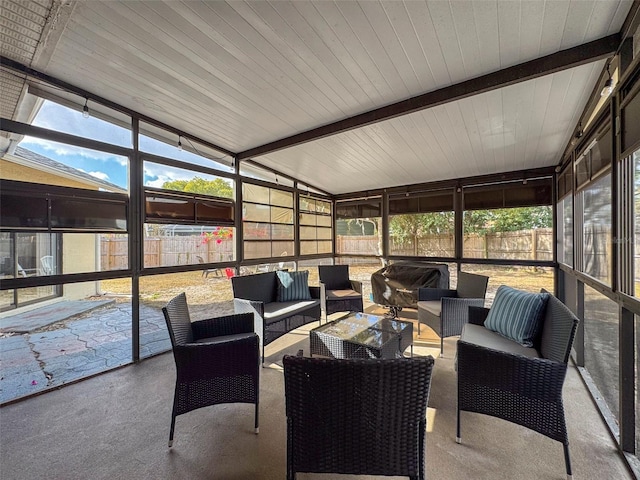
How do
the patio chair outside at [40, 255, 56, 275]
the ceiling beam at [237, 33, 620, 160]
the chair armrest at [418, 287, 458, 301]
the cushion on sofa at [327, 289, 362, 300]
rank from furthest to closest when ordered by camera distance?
the cushion on sofa at [327, 289, 362, 300] → the chair armrest at [418, 287, 458, 301] → the patio chair outside at [40, 255, 56, 275] → the ceiling beam at [237, 33, 620, 160]

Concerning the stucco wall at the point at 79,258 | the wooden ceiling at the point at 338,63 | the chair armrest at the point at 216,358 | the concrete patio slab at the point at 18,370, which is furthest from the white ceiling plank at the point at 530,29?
the concrete patio slab at the point at 18,370

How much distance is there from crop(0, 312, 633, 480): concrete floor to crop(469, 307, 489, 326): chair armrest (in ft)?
2.32

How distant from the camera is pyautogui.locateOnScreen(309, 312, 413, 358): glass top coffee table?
256 cm

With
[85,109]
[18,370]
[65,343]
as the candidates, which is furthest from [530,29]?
[18,370]

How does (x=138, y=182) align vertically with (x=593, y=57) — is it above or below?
below

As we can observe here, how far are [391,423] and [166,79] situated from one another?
10.5ft

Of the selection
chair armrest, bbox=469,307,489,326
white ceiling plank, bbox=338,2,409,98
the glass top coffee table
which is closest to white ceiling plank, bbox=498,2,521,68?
white ceiling plank, bbox=338,2,409,98

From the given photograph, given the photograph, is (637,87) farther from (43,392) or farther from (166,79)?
(43,392)

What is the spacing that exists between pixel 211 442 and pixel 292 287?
2.31 m

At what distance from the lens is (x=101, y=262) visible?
9.86 ft

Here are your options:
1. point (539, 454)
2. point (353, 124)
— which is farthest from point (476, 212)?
point (539, 454)

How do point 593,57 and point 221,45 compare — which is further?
point 221,45

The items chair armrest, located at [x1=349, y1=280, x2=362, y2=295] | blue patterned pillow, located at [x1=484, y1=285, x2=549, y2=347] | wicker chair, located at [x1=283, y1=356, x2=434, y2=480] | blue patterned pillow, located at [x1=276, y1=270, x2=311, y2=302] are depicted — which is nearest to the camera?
wicker chair, located at [x1=283, y1=356, x2=434, y2=480]

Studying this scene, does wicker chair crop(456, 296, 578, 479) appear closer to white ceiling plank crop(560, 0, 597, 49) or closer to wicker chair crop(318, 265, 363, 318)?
white ceiling plank crop(560, 0, 597, 49)
